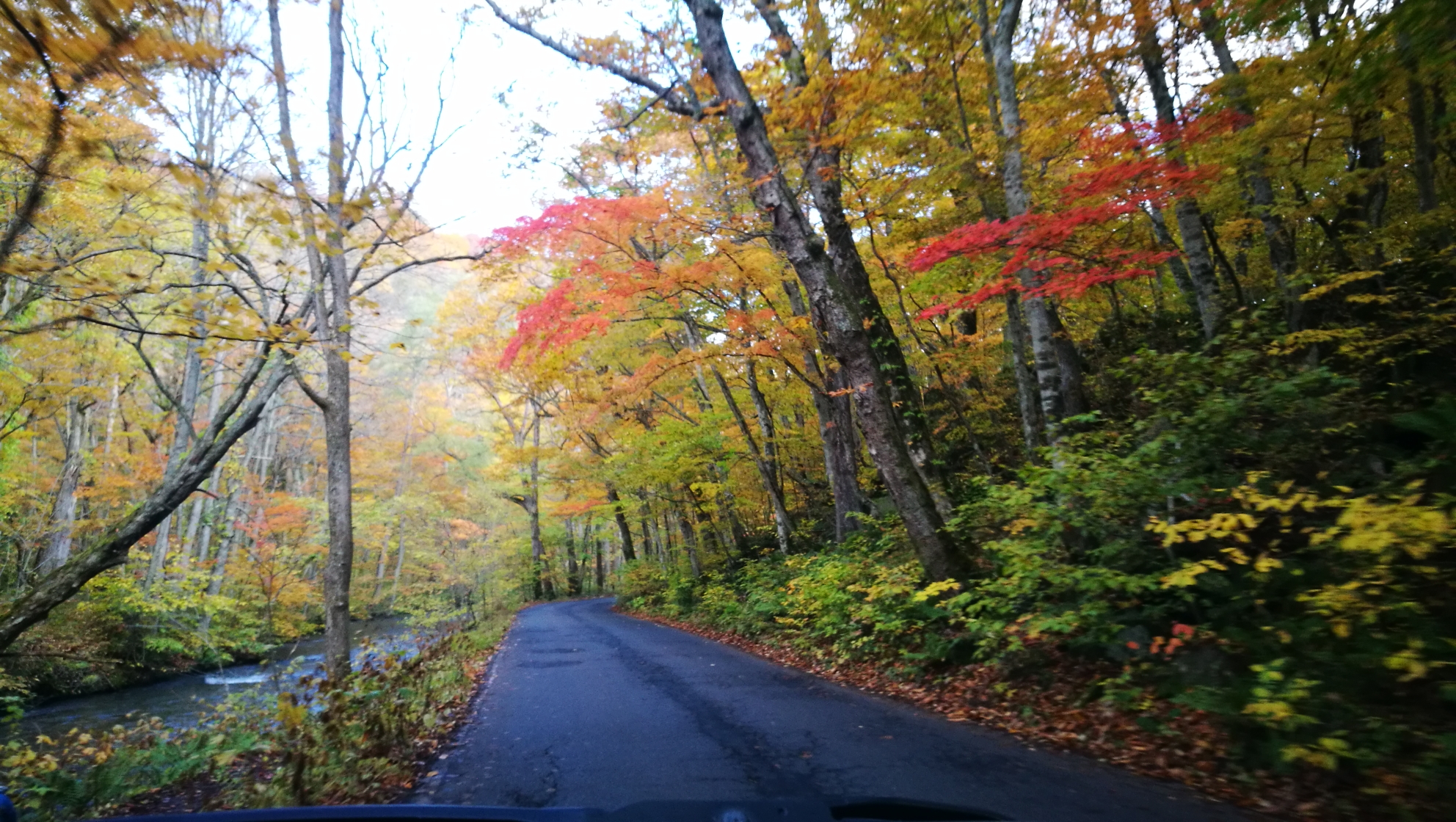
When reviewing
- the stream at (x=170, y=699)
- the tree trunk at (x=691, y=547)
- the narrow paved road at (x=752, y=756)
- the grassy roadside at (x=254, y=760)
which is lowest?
the stream at (x=170, y=699)

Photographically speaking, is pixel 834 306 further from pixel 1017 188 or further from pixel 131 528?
pixel 131 528

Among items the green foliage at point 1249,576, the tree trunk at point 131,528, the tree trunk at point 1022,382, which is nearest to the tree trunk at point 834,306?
the green foliage at point 1249,576

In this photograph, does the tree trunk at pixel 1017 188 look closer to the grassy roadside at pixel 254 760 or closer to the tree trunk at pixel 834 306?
the tree trunk at pixel 834 306

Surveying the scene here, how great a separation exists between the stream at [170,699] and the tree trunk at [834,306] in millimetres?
6360

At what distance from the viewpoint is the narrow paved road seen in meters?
3.84

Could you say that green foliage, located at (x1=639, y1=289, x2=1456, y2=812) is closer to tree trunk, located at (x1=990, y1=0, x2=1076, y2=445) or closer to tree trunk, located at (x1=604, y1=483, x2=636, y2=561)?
tree trunk, located at (x1=990, y1=0, x2=1076, y2=445)

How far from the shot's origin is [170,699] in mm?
13180

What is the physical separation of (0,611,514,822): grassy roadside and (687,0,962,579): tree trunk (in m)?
5.23

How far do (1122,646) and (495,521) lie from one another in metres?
36.5

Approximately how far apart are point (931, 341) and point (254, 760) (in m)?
12.6

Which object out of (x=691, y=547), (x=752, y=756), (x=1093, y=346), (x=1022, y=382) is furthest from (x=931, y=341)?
(x=752, y=756)

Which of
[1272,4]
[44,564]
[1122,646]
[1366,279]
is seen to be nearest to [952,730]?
[1122,646]

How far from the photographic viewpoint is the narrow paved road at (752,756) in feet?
12.6

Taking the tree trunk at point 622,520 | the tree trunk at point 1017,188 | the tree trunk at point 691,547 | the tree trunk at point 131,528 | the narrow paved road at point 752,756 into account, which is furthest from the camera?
the tree trunk at point 622,520
